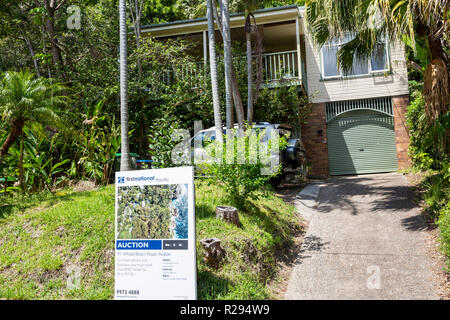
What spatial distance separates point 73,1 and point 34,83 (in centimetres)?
965

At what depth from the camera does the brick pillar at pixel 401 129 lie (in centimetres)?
1459

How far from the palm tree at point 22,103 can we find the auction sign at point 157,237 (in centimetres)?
376

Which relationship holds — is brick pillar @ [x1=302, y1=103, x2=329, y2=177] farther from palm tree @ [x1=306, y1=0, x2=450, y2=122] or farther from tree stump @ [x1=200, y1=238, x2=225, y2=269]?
tree stump @ [x1=200, y1=238, x2=225, y2=269]

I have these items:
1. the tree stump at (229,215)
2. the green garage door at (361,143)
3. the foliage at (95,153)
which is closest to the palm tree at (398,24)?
the tree stump at (229,215)

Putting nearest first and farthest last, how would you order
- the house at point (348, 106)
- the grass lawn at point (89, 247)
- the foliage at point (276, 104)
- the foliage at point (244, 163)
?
the grass lawn at point (89, 247), the foliage at point (244, 163), the foliage at point (276, 104), the house at point (348, 106)

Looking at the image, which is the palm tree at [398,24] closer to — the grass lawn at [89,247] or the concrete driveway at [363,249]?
the concrete driveway at [363,249]

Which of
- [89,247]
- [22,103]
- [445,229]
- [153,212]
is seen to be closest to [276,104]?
[445,229]

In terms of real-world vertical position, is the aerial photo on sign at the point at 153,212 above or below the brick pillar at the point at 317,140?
below

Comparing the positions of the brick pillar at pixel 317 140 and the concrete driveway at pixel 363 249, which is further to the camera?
the brick pillar at pixel 317 140

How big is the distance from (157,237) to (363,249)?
12.9 ft

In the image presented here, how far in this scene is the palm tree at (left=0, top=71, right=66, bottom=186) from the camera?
22.9ft

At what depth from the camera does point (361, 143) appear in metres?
15.3

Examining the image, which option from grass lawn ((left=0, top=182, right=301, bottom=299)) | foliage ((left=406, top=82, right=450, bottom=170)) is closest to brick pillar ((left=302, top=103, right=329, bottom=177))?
foliage ((left=406, top=82, right=450, bottom=170))

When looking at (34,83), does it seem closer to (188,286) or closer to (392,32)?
(188,286)
